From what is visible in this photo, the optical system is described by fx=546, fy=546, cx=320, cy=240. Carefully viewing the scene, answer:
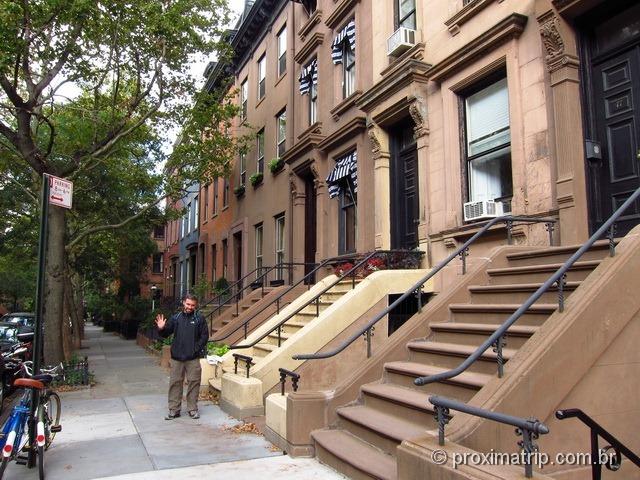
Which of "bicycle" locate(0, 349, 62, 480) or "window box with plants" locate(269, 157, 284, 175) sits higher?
"window box with plants" locate(269, 157, 284, 175)

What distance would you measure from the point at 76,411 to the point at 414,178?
7.13 meters

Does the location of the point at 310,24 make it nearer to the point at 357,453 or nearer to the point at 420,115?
the point at 420,115

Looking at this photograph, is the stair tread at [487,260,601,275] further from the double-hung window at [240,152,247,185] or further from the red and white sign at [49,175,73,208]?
the double-hung window at [240,152,247,185]

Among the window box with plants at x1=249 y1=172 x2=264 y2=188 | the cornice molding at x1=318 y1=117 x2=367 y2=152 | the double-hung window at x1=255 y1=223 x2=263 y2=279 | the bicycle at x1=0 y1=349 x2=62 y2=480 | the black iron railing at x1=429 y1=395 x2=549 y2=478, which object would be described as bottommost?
the bicycle at x1=0 y1=349 x2=62 y2=480

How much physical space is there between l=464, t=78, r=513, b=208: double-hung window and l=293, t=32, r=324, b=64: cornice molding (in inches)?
256

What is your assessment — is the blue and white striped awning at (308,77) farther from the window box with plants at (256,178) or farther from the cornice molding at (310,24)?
the window box with plants at (256,178)

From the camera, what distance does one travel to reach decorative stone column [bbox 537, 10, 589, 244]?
673cm

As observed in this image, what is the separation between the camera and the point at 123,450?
6309 millimetres

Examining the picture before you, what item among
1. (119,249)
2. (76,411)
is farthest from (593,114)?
(119,249)

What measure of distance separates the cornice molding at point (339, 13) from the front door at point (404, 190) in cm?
378

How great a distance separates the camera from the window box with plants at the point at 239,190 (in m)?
20.3

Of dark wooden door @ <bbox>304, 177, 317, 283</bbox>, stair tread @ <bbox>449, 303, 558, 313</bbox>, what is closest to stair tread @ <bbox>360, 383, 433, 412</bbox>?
stair tread @ <bbox>449, 303, 558, 313</bbox>

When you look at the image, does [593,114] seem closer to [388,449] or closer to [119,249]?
[388,449]

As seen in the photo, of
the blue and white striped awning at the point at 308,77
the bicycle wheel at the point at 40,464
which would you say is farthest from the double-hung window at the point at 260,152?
the bicycle wheel at the point at 40,464
